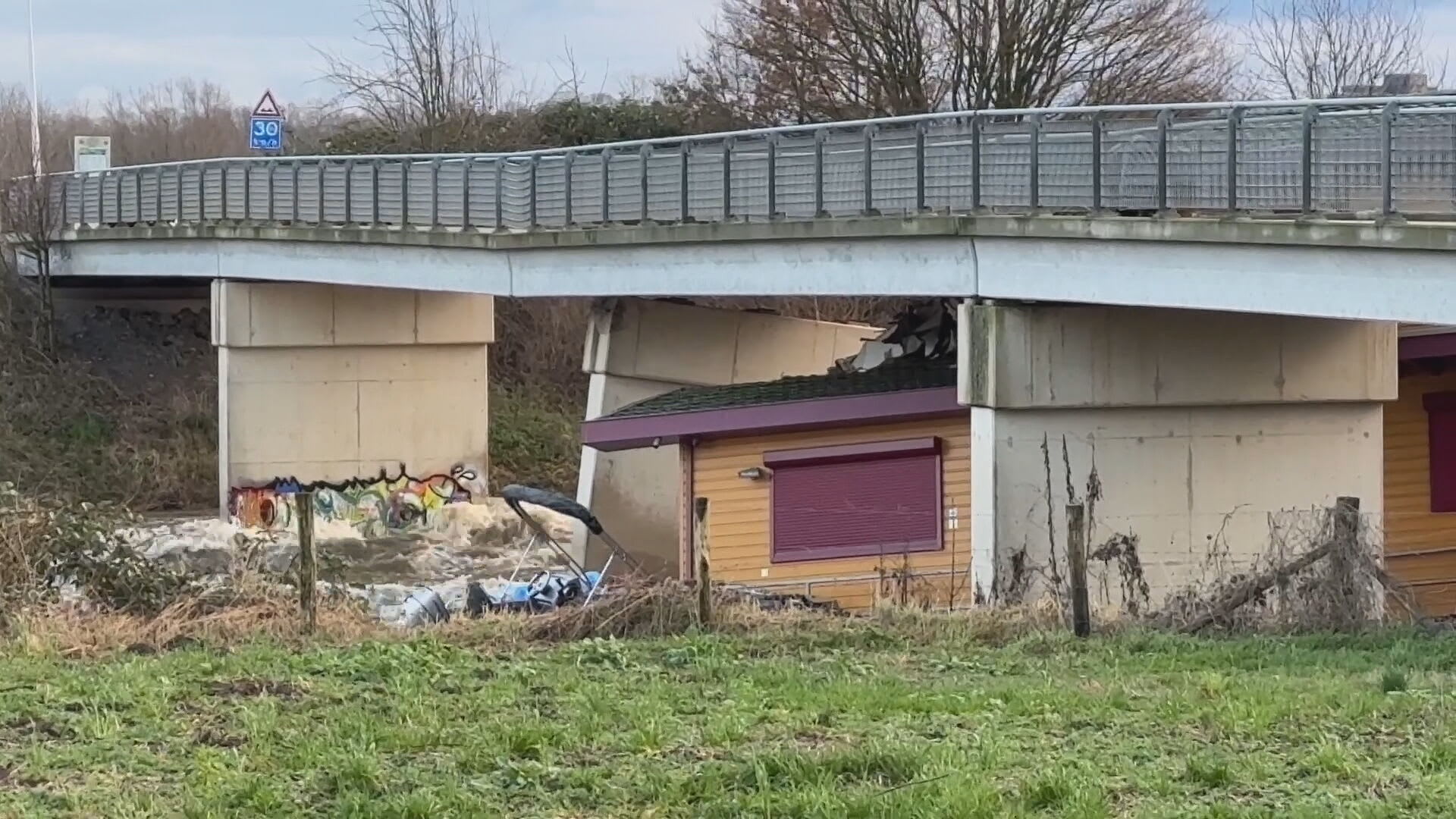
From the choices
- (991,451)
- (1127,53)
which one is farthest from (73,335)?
(991,451)

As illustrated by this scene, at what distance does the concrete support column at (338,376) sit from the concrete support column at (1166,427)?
1801 cm

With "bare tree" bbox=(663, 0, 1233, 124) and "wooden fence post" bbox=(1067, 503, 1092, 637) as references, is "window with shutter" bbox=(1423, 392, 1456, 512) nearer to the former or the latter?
"wooden fence post" bbox=(1067, 503, 1092, 637)

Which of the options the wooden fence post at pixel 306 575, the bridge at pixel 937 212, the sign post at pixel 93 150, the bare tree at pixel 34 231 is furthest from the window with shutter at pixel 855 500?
the sign post at pixel 93 150

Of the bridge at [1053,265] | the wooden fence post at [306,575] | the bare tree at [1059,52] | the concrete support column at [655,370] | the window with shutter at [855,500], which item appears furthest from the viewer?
the bare tree at [1059,52]

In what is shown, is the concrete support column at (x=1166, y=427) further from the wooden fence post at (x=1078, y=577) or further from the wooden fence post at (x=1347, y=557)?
the wooden fence post at (x=1078, y=577)

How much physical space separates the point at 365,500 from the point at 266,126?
7.47 meters

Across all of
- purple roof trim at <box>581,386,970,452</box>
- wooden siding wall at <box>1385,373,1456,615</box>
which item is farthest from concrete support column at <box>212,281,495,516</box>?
wooden siding wall at <box>1385,373,1456,615</box>

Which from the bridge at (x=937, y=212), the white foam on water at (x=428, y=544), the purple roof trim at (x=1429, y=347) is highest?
the bridge at (x=937, y=212)

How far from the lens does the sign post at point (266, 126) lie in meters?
35.2

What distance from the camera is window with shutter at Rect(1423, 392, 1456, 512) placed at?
2355 cm

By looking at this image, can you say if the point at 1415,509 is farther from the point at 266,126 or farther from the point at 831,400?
the point at 266,126

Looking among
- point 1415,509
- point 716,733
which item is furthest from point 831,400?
point 716,733

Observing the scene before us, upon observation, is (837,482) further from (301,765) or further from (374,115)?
(374,115)

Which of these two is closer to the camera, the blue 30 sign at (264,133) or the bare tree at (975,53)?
the blue 30 sign at (264,133)
